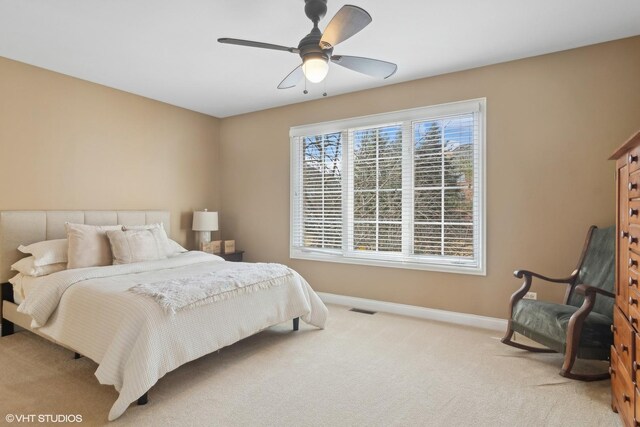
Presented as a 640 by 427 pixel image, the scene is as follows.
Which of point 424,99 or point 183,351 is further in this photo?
point 424,99

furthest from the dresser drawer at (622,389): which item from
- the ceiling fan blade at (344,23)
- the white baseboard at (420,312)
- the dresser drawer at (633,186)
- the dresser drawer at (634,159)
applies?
the ceiling fan blade at (344,23)

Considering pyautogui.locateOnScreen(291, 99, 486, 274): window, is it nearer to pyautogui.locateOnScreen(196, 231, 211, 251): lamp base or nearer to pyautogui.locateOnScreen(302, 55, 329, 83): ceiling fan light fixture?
pyautogui.locateOnScreen(196, 231, 211, 251): lamp base

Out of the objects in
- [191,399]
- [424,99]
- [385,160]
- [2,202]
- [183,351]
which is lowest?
[191,399]

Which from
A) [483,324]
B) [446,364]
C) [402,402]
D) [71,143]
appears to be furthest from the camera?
[71,143]

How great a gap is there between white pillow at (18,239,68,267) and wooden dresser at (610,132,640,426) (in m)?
4.21

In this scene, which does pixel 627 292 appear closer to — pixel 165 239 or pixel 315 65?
pixel 315 65

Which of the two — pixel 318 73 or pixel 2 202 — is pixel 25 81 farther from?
pixel 318 73

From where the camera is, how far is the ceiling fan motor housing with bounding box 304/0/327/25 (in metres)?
2.35

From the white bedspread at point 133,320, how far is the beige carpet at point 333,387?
0.23 m

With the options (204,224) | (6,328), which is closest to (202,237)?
(204,224)

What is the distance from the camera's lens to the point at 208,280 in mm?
2871

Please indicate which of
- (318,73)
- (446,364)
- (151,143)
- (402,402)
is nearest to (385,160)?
(318,73)

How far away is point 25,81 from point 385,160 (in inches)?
150

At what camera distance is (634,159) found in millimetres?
1887
